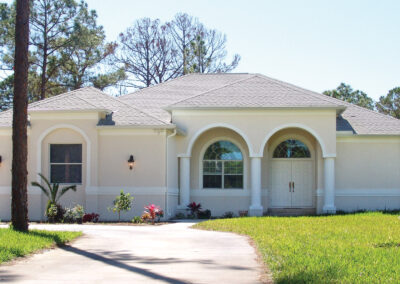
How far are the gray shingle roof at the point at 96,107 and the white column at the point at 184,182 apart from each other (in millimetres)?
2350

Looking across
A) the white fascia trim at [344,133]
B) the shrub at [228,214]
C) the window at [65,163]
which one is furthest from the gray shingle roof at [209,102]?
the shrub at [228,214]

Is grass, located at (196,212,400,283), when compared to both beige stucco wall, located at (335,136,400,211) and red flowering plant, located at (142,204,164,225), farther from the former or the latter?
beige stucco wall, located at (335,136,400,211)

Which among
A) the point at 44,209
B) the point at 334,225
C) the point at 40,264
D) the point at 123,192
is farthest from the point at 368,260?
the point at 44,209

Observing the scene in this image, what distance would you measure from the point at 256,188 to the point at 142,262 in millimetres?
13341

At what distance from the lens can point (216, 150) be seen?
24.7 meters

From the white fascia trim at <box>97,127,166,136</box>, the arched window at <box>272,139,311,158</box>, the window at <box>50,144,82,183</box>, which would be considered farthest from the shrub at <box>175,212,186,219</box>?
the arched window at <box>272,139,311,158</box>

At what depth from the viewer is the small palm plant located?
20.0 meters

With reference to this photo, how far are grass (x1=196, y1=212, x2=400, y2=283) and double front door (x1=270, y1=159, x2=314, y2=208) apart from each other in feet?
19.9

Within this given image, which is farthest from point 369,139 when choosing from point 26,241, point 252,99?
point 26,241

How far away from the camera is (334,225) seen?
17047mm

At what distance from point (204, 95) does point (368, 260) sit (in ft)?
48.1

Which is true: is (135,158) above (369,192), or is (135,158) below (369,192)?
above

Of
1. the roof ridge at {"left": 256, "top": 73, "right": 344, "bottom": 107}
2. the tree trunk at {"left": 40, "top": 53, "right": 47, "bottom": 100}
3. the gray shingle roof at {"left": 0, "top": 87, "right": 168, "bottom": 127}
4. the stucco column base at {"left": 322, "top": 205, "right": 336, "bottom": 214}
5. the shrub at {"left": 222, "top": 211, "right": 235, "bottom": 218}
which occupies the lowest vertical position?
the shrub at {"left": 222, "top": 211, "right": 235, "bottom": 218}

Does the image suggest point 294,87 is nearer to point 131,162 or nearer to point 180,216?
point 180,216
